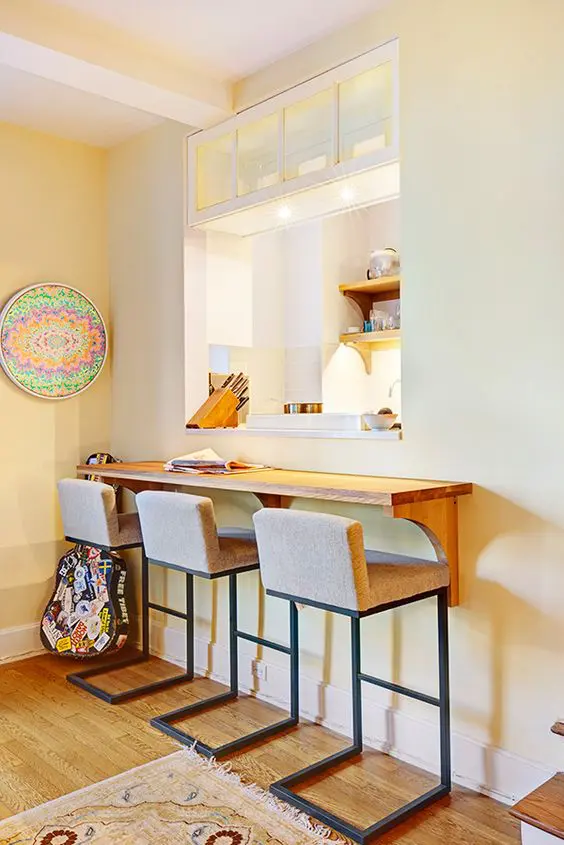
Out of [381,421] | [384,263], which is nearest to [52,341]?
[381,421]

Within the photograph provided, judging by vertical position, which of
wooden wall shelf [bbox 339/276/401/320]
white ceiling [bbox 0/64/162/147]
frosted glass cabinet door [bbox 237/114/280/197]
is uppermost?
white ceiling [bbox 0/64/162/147]

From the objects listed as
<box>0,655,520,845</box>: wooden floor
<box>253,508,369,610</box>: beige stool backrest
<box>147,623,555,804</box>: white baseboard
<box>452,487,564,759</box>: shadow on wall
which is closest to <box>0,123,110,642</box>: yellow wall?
<box>0,655,520,845</box>: wooden floor

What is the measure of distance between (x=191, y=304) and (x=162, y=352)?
0.30m

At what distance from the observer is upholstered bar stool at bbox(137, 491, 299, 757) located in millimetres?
2619

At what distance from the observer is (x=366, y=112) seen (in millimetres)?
2635

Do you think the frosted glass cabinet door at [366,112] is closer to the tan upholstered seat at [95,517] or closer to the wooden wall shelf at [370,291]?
the tan upholstered seat at [95,517]

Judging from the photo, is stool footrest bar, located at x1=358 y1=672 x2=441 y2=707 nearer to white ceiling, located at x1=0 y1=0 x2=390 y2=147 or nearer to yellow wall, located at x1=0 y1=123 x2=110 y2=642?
yellow wall, located at x1=0 y1=123 x2=110 y2=642

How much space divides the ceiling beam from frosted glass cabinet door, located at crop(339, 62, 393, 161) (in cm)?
66

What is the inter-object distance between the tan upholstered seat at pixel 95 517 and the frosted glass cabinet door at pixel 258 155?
4.74 feet

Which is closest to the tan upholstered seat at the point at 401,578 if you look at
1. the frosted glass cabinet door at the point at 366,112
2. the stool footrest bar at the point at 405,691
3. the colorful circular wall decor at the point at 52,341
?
the stool footrest bar at the point at 405,691

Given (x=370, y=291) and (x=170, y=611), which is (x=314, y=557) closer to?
(x=170, y=611)

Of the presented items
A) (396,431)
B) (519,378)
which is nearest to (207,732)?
(396,431)

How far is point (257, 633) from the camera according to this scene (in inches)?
123

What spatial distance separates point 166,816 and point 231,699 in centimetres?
87
